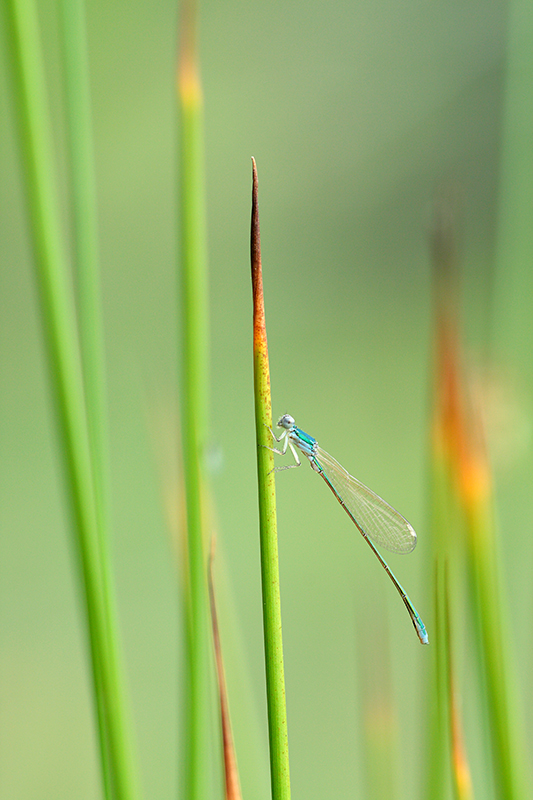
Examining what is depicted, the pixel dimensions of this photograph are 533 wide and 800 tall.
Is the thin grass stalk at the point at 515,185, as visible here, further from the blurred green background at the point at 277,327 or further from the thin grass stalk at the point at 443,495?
the blurred green background at the point at 277,327

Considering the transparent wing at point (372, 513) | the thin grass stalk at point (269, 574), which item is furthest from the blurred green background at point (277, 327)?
the thin grass stalk at point (269, 574)

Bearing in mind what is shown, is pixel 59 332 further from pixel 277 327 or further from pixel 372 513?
pixel 277 327

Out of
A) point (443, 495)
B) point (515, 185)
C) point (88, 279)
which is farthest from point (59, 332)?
point (515, 185)

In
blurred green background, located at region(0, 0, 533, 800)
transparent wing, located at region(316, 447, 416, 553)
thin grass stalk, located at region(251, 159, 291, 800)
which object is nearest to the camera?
thin grass stalk, located at region(251, 159, 291, 800)

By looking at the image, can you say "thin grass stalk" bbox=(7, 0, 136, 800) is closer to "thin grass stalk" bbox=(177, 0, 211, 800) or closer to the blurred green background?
"thin grass stalk" bbox=(177, 0, 211, 800)

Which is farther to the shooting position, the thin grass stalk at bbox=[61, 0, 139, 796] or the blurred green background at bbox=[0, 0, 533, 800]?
the blurred green background at bbox=[0, 0, 533, 800]

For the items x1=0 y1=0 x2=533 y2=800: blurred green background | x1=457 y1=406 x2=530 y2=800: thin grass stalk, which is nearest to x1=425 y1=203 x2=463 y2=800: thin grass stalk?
x1=457 y1=406 x2=530 y2=800: thin grass stalk
